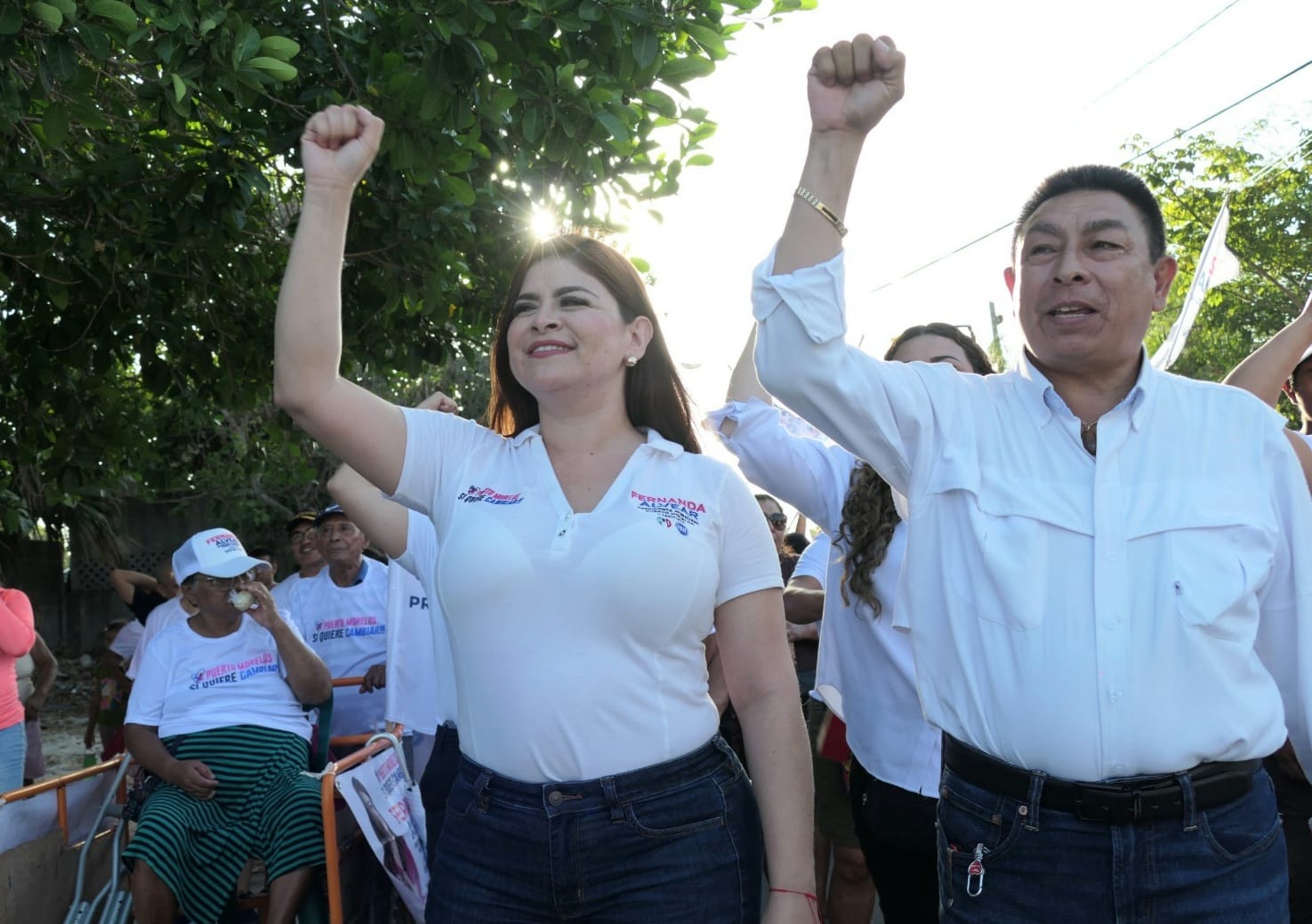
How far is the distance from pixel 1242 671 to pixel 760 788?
3.17 feet

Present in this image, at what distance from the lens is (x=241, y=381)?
7.35 m

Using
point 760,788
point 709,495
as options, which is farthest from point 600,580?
point 760,788

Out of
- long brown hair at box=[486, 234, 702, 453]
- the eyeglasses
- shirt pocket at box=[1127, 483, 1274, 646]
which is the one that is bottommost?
the eyeglasses

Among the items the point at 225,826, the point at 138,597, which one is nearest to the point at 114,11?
the point at 225,826

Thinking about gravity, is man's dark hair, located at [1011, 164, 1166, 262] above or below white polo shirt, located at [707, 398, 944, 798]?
above

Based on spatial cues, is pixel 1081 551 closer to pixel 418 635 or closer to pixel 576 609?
pixel 576 609

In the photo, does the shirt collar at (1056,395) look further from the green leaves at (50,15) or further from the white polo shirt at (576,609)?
the green leaves at (50,15)

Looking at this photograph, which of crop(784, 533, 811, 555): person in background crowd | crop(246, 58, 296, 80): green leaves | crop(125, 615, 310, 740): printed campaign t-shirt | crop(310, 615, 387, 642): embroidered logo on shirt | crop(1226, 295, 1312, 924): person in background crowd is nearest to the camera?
crop(1226, 295, 1312, 924): person in background crowd

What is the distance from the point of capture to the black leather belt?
201 cm

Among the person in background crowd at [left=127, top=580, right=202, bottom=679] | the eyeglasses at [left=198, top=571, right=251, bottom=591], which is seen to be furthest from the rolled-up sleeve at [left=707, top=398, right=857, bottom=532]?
the person in background crowd at [left=127, top=580, right=202, bottom=679]

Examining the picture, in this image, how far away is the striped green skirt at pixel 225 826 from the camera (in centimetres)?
479

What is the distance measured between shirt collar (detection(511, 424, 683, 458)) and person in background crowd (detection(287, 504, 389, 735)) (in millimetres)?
3945

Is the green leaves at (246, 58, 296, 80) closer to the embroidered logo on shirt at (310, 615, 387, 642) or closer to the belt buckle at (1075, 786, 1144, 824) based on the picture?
the belt buckle at (1075, 786, 1144, 824)

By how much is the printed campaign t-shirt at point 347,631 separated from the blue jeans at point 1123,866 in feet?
16.0
